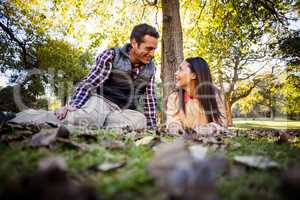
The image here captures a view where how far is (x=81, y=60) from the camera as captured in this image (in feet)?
67.6

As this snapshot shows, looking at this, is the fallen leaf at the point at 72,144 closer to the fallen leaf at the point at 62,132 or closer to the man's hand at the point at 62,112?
the fallen leaf at the point at 62,132

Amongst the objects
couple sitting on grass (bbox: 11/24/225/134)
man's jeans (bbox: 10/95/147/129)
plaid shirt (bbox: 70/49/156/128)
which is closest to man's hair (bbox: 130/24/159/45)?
couple sitting on grass (bbox: 11/24/225/134)

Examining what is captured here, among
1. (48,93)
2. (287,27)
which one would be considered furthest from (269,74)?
(48,93)

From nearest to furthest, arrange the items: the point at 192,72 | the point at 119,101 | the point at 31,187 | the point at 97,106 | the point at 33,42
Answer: the point at 31,187 < the point at 192,72 < the point at 97,106 < the point at 119,101 < the point at 33,42

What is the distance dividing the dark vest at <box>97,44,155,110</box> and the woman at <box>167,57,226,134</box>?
100 centimetres

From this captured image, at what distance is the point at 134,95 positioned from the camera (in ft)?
15.8

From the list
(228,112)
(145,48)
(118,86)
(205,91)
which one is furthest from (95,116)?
(228,112)

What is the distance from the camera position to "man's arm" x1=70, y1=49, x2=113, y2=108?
4078 millimetres

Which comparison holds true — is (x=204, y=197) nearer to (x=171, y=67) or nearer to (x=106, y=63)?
(x=106, y=63)

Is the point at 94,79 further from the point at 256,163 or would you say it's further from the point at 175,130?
the point at 256,163

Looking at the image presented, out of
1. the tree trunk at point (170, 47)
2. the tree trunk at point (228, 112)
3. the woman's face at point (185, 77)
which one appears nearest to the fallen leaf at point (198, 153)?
the woman's face at point (185, 77)

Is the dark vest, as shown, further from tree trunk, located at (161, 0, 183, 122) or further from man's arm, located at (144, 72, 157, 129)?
tree trunk, located at (161, 0, 183, 122)

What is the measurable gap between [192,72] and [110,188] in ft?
10.5

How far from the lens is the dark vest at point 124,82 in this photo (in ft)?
14.3
